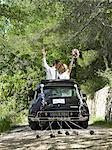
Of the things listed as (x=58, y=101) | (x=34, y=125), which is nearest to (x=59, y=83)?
(x=58, y=101)

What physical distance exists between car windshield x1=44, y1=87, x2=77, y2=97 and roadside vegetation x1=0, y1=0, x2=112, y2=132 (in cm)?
182

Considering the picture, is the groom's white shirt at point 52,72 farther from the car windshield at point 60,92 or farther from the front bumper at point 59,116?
the front bumper at point 59,116

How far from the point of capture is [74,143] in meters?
11.6

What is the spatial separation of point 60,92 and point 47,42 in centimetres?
744

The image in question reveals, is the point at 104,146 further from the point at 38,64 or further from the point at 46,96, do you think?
the point at 38,64

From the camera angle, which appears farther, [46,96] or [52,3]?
[52,3]

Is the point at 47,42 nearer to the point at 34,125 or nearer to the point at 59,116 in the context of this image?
the point at 34,125

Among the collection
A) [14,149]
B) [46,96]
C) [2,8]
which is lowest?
[14,149]

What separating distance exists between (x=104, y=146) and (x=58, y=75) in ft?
25.7

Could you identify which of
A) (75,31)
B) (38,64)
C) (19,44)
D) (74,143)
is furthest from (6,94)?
(74,143)

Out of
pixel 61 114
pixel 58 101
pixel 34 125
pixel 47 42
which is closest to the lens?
pixel 61 114

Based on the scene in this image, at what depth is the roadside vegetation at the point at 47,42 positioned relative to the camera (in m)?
17.1

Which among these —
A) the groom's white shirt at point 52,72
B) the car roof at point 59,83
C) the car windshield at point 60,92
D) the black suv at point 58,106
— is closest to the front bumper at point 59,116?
the black suv at point 58,106

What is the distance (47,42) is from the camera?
24.4 m
